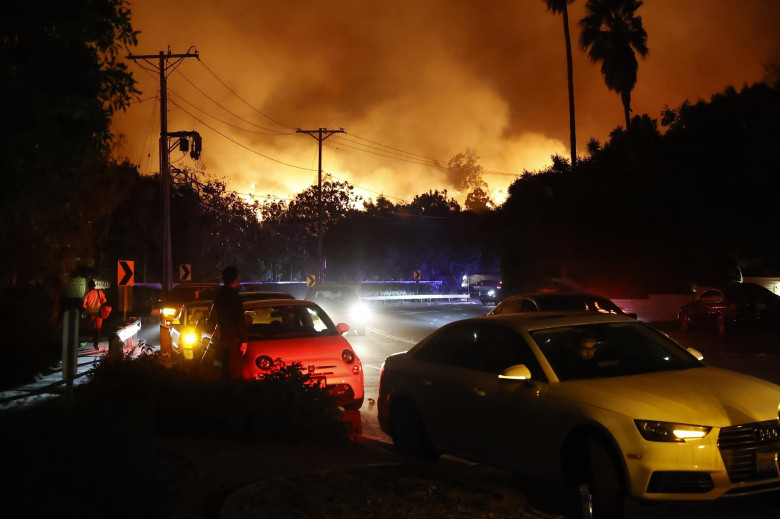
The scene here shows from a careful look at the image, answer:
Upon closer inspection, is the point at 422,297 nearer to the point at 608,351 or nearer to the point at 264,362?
the point at 264,362

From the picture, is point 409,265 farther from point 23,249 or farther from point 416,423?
point 416,423

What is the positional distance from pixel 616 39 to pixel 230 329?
144ft

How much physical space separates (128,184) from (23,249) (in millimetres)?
10015

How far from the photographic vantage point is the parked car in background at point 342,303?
28141 mm

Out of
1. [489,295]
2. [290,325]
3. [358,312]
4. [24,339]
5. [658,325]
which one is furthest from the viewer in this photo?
[489,295]

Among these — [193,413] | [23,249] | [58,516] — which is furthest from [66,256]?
[58,516]

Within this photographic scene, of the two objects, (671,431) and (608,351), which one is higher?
(608,351)

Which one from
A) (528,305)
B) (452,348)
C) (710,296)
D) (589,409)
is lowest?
(589,409)

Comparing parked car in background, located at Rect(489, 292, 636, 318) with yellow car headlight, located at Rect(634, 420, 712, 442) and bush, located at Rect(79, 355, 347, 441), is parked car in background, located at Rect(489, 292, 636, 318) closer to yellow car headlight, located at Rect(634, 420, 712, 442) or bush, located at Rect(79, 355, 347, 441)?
bush, located at Rect(79, 355, 347, 441)

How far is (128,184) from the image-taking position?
35125 millimetres

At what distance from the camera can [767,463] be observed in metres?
6.37

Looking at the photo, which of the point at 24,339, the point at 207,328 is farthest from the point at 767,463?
the point at 24,339

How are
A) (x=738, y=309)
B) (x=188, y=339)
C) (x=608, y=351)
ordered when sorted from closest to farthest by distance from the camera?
(x=608, y=351)
(x=188, y=339)
(x=738, y=309)

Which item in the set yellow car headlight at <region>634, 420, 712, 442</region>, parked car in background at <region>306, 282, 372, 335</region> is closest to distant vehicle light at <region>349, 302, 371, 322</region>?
parked car in background at <region>306, 282, 372, 335</region>
